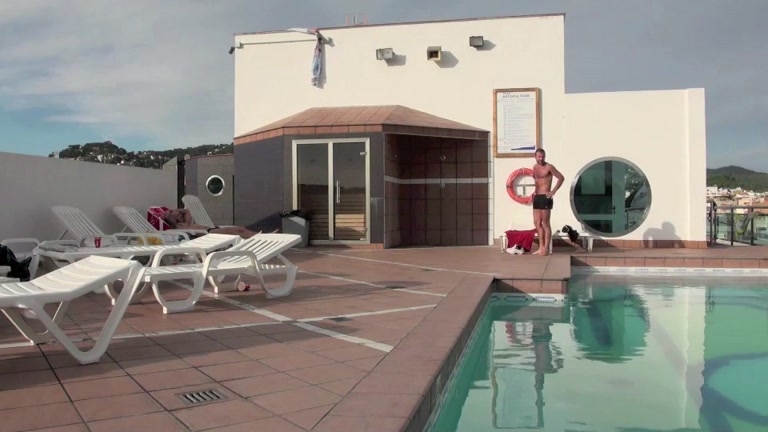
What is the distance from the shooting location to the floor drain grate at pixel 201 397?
8.80 feet

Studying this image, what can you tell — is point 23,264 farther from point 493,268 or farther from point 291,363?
point 493,268

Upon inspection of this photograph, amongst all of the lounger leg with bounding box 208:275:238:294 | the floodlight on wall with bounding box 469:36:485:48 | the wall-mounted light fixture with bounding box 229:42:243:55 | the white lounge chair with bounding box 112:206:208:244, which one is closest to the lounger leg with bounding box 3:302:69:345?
the lounger leg with bounding box 208:275:238:294

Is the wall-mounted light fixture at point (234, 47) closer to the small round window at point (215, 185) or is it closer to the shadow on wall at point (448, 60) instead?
the shadow on wall at point (448, 60)

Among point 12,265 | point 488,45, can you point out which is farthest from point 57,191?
point 488,45

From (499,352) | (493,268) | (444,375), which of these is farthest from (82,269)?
(493,268)

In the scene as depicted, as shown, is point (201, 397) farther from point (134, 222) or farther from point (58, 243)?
point (134, 222)

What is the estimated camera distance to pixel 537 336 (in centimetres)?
520

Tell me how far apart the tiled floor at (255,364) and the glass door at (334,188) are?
5.47 meters

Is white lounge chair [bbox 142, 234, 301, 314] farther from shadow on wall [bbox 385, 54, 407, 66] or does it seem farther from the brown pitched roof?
shadow on wall [bbox 385, 54, 407, 66]

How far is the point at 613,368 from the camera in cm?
421

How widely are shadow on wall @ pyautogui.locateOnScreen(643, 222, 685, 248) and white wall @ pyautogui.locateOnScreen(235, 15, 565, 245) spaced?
95.0 inches

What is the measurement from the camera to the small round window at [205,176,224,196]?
18.6 metres

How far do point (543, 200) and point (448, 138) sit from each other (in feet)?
11.3

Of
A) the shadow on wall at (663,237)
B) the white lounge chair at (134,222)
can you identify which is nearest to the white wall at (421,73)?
the shadow on wall at (663,237)
